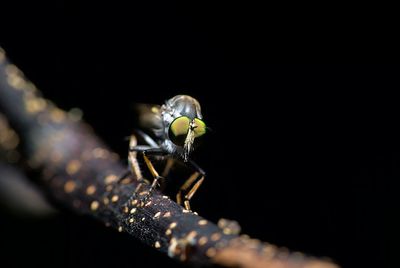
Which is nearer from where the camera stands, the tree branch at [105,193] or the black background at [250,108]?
the tree branch at [105,193]

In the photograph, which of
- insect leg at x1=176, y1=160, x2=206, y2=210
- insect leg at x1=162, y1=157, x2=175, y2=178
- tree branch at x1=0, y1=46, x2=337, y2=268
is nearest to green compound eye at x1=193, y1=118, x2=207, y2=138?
insect leg at x1=176, y1=160, x2=206, y2=210

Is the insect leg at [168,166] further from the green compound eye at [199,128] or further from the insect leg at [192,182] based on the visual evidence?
the green compound eye at [199,128]

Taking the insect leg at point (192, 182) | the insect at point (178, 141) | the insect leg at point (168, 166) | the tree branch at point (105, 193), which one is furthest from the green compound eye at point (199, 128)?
the tree branch at point (105, 193)

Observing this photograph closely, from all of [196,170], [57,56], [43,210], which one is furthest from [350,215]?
[57,56]

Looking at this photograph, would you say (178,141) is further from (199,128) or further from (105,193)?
(105,193)

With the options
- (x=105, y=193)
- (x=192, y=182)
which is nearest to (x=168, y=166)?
(x=192, y=182)

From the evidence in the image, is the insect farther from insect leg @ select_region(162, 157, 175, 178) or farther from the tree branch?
the tree branch
